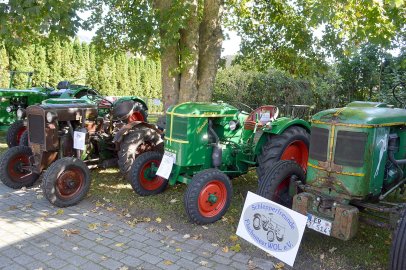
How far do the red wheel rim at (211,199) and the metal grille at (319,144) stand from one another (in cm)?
121

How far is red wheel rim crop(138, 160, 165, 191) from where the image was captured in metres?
5.08

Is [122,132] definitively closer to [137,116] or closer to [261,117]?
[137,116]

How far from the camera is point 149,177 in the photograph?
516 cm

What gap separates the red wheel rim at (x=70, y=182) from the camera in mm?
4715

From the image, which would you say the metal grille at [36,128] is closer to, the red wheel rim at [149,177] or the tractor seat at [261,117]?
the red wheel rim at [149,177]

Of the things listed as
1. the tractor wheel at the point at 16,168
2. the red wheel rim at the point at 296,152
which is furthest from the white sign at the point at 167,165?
the tractor wheel at the point at 16,168

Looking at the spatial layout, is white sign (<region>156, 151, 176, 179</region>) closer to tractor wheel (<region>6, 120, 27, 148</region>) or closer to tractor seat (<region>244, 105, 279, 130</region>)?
tractor seat (<region>244, 105, 279, 130</region>)

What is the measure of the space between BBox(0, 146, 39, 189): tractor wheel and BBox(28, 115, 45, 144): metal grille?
392 millimetres

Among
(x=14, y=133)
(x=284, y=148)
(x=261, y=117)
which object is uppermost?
(x=261, y=117)

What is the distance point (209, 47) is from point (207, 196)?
13.5 feet

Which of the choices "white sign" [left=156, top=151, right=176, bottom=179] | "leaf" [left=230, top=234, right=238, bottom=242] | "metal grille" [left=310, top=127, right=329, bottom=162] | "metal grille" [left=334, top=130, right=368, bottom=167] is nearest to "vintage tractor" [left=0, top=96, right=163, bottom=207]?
"white sign" [left=156, top=151, right=176, bottom=179]

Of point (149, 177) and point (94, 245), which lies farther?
point (149, 177)

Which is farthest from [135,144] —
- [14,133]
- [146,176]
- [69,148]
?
[14,133]

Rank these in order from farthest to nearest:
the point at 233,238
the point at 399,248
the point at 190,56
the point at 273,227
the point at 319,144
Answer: the point at 190,56 → the point at 233,238 → the point at 319,144 → the point at 273,227 → the point at 399,248
